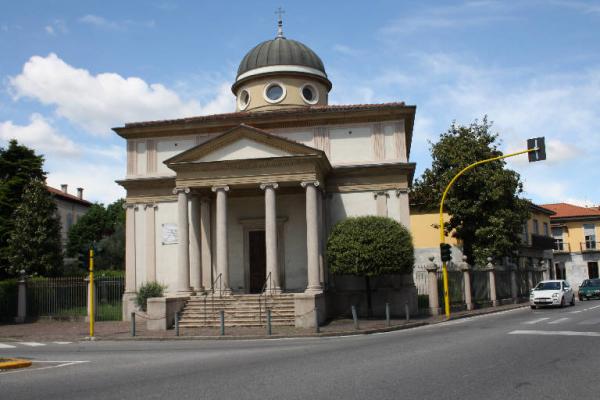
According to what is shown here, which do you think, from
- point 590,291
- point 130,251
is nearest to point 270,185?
point 130,251

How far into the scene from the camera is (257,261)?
26609 mm

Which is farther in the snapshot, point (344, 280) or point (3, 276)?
point (3, 276)

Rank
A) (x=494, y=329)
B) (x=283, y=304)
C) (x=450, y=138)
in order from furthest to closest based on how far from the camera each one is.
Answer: (x=450, y=138) < (x=283, y=304) < (x=494, y=329)

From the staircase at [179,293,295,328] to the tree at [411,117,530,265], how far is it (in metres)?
14.4

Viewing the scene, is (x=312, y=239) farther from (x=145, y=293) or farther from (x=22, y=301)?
(x=22, y=301)

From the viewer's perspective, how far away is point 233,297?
2264 centimetres

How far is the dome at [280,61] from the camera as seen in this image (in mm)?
30734

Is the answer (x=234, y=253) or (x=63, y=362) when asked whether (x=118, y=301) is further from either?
(x=63, y=362)

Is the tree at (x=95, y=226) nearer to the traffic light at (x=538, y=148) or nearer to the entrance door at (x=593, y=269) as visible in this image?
the traffic light at (x=538, y=148)

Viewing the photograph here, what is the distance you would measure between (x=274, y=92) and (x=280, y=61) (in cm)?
169

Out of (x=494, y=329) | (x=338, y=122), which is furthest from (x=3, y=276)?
(x=494, y=329)

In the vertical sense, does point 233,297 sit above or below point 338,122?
below

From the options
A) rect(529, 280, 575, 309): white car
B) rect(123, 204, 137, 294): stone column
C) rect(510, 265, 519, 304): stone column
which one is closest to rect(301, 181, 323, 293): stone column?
rect(123, 204, 137, 294): stone column

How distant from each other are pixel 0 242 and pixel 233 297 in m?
22.9
